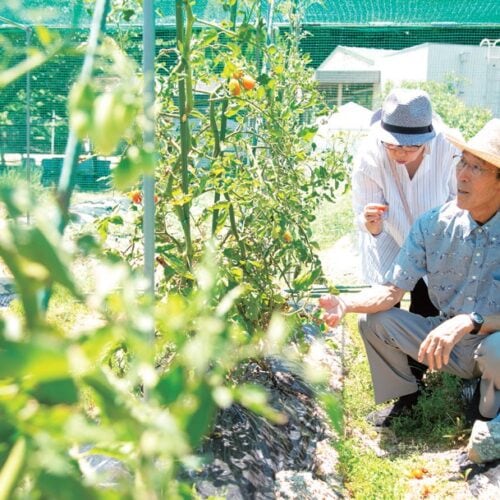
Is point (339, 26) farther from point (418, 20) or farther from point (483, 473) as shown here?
point (483, 473)

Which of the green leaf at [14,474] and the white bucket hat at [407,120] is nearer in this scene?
the green leaf at [14,474]

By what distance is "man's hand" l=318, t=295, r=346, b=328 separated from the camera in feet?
9.32

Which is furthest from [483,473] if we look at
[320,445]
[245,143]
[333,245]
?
[333,245]

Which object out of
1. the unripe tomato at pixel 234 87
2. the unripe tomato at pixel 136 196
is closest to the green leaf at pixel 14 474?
the unripe tomato at pixel 234 87

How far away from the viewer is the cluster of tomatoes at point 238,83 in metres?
2.54

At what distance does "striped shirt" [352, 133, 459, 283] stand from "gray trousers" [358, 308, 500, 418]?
0.45 m

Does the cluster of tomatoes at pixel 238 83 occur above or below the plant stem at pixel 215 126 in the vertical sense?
above

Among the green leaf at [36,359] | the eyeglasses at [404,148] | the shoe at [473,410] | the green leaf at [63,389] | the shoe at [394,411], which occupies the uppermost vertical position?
the green leaf at [36,359]

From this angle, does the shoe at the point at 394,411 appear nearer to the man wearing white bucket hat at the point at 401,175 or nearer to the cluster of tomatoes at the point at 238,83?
the man wearing white bucket hat at the point at 401,175

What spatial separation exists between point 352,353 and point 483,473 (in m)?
1.53

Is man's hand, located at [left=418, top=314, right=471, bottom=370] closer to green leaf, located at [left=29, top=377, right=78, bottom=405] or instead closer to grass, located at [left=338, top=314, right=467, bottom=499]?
grass, located at [left=338, top=314, right=467, bottom=499]

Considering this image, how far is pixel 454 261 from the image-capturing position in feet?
10.1

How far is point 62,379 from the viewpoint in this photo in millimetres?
437

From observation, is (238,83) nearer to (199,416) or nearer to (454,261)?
(454,261)
